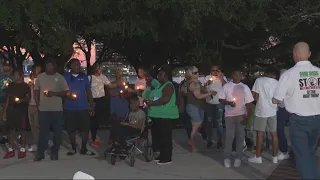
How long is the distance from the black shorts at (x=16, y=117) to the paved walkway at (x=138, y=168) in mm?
641

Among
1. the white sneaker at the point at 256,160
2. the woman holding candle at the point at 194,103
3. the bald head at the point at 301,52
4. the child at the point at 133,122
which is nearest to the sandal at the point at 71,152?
the child at the point at 133,122

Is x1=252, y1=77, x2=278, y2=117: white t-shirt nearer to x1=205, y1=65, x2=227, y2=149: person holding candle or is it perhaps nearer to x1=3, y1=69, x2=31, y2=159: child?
x1=205, y1=65, x2=227, y2=149: person holding candle

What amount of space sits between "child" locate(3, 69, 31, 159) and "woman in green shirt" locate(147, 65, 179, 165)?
2.57 m

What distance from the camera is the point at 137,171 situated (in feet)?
25.8

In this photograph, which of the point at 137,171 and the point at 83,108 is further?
the point at 83,108

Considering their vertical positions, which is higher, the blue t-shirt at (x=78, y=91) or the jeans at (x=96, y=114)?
the blue t-shirt at (x=78, y=91)

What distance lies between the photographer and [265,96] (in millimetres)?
8453

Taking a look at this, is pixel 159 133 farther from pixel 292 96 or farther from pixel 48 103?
pixel 292 96

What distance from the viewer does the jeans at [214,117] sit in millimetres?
10008

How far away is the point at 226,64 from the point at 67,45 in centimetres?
1174

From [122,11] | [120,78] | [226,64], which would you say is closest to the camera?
[120,78]

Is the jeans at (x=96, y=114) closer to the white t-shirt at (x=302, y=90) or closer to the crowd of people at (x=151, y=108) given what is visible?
the crowd of people at (x=151, y=108)

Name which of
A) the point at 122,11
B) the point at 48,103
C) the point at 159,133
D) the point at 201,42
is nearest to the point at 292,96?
the point at 159,133

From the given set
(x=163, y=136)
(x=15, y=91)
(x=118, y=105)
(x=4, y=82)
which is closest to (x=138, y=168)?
(x=163, y=136)
